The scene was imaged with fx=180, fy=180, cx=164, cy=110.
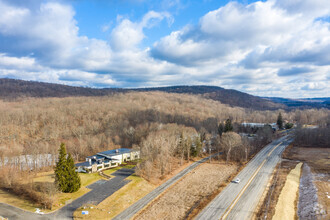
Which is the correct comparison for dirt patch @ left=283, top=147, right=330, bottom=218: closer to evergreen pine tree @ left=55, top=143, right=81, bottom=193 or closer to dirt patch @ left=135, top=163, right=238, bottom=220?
dirt patch @ left=135, top=163, right=238, bottom=220

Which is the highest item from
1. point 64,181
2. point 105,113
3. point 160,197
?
point 105,113

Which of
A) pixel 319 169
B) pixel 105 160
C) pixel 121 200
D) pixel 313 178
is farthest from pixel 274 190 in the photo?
pixel 105 160

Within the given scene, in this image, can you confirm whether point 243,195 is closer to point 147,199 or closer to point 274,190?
point 274,190

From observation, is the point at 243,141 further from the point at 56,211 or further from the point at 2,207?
the point at 2,207

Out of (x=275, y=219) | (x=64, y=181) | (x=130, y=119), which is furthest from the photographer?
(x=130, y=119)

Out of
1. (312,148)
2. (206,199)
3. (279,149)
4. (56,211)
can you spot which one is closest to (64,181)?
(56,211)

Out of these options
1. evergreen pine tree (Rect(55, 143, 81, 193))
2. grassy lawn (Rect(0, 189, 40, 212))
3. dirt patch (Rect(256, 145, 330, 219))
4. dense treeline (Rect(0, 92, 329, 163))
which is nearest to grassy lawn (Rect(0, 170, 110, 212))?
grassy lawn (Rect(0, 189, 40, 212))

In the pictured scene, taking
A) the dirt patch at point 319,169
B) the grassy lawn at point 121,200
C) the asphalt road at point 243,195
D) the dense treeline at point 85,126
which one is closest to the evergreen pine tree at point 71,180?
the grassy lawn at point 121,200
